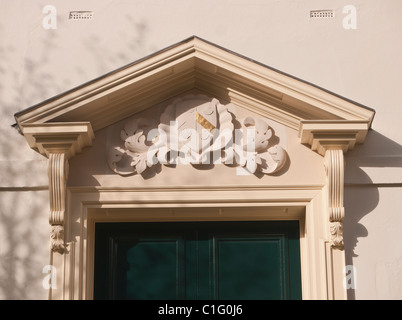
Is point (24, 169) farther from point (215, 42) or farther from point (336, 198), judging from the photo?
point (336, 198)

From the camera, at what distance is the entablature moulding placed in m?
9.90

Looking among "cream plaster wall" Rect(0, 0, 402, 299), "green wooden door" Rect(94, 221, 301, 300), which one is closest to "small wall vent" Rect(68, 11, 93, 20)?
"cream plaster wall" Rect(0, 0, 402, 299)

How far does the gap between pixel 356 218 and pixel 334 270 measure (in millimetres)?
596

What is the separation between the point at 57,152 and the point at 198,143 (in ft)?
4.50

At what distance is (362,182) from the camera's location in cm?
1022

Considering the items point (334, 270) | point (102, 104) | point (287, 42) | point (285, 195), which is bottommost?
point (334, 270)

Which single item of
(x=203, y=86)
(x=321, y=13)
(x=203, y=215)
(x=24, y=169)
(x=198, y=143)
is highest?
(x=321, y=13)

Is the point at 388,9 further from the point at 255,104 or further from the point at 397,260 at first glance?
the point at 397,260

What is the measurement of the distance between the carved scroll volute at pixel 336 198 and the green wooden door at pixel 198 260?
0.60 m

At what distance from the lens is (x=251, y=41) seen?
10969mm

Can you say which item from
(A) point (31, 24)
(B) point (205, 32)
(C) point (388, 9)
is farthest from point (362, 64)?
(A) point (31, 24)

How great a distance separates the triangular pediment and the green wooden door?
1.08 metres

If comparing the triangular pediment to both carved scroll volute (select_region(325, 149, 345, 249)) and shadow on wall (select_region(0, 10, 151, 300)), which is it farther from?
shadow on wall (select_region(0, 10, 151, 300))

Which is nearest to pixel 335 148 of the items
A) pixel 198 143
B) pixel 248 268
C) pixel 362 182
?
pixel 362 182
